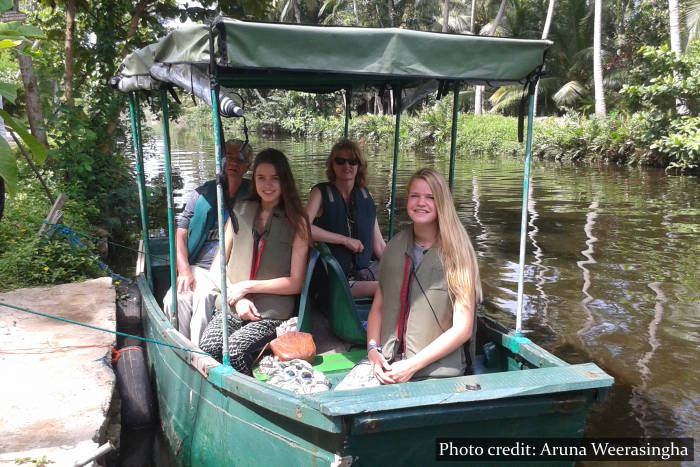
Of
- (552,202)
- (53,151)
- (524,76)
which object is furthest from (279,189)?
(552,202)

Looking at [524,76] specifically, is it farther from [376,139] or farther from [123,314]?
[376,139]

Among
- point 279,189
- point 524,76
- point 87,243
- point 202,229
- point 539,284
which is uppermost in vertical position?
point 524,76

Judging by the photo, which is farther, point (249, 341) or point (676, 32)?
point (676, 32)

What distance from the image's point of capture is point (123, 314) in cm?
602

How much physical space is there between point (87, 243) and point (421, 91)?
14.5 feet

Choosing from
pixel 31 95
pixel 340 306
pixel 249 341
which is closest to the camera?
pixel 249 341

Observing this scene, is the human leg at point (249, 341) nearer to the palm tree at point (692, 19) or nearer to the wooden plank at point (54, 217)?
the wooden plank at point (54, 217)

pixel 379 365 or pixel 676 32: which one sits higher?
pixel 676 32

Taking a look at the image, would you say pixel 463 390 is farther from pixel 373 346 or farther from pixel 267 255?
pixel 267 255

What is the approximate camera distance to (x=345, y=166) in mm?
4742

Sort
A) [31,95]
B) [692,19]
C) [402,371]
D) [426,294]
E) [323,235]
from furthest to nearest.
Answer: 1. [692,19]
2. [31,95]
3. [323,235]
4. [426,294]
5. [402,371]

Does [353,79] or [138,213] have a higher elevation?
[353,79]

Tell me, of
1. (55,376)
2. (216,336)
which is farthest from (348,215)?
(55,376)

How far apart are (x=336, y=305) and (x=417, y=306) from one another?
954 mm
